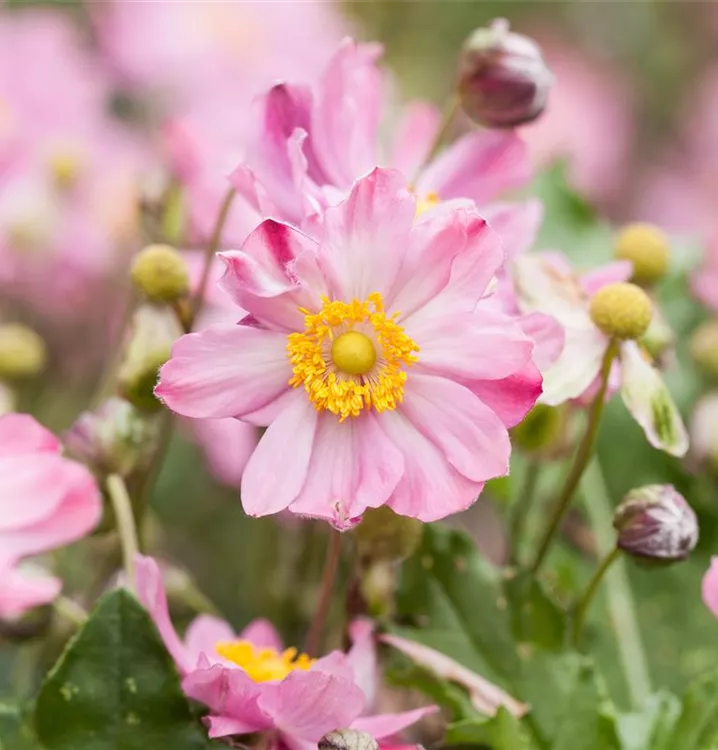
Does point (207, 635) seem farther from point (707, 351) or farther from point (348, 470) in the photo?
point (707, 351)

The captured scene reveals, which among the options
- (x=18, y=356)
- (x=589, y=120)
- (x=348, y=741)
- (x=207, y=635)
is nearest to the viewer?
(x=348, y=741)

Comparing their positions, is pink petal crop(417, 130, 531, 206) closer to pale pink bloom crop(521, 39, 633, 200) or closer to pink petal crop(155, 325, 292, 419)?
pink petal crop(155, 325, 292, 419)

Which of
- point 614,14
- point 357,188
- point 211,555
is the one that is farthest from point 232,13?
point 357,188

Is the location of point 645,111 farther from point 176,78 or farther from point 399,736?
point 399,736

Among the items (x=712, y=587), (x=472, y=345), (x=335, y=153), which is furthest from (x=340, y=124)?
(x=712, y=587)

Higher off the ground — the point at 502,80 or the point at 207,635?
the point at 502,80

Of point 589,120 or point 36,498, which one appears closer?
point 36,498
